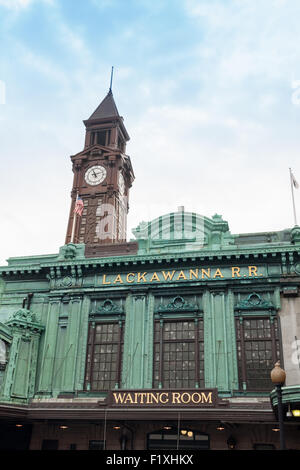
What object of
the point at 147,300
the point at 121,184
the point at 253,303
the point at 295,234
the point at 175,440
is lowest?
the point at 175,440

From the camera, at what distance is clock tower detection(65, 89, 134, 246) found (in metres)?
47.6

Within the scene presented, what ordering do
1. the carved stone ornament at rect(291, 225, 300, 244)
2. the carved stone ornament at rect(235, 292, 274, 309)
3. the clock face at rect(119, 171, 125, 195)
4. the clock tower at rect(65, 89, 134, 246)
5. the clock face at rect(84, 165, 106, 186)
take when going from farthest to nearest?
the clock face at rect(119, 171, 125, 195)
the clock face at rect(84, 165, 106, 186)
the clock tower at rect(65, 89, 134, 246)
the carved stone ornament at rect(291, 225, 300, 244)
the carved stone ornament at rect(235, 292, 274, 309)

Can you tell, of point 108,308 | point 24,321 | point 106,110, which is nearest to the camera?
point 24,321

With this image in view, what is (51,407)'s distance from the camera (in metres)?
23.8

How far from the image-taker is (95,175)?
51250 millimetres

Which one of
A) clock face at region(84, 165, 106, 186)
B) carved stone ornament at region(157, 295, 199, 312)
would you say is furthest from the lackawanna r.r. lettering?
clock face at region(84, 165, 106, 186)

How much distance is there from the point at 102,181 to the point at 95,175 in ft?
4.82

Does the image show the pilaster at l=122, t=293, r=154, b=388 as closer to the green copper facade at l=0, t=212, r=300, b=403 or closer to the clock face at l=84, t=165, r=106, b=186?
the green copper facade at l=0, t=212, r=300, b=403

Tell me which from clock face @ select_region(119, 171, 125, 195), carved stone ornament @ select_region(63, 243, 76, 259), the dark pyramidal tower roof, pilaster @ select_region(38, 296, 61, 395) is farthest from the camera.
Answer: the dark pyramidal tower roof

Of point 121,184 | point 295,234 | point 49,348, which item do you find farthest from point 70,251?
point 121,184

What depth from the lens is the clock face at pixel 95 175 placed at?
50.7 metres

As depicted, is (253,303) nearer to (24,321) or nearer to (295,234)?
(295,234)

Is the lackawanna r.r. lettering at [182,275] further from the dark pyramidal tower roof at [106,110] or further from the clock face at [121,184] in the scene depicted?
the dark pyramidal tower roof at [106,110]
